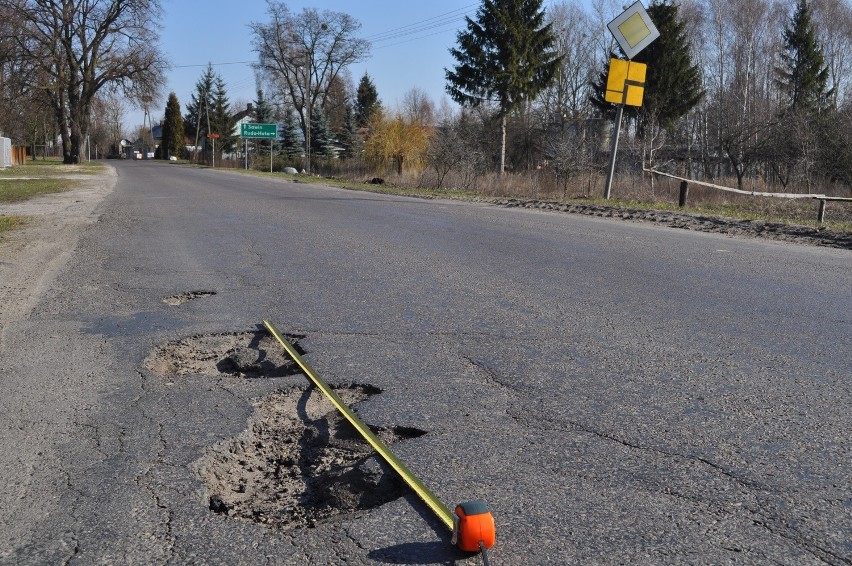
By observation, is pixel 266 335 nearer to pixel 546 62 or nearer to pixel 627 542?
pixel 627 542

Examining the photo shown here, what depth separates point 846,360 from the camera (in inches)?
193

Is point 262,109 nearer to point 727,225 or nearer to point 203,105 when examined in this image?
point 203,105

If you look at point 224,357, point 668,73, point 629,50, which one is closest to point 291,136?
point 668,73

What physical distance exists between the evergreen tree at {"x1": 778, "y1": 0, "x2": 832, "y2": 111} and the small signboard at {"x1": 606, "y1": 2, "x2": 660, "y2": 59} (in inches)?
1106

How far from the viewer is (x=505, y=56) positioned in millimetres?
39656

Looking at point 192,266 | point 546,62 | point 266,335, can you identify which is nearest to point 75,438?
point 266,335

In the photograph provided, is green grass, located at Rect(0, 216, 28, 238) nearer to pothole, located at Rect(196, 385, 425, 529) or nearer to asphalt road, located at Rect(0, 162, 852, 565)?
asphalt road, located at Rect(0, 162, 852, 565)

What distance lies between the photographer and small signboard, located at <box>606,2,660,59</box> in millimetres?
19562

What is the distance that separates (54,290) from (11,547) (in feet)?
17.6

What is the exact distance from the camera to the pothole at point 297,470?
306 centimetres

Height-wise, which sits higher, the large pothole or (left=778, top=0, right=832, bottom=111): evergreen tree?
(left=778, top=0, right=832, bottom=111): evergreen tree

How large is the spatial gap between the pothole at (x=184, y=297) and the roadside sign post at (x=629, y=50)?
14796 mm

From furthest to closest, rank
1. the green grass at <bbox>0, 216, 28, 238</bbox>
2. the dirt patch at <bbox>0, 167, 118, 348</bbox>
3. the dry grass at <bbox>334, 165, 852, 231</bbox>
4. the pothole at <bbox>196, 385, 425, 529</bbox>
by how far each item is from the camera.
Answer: the dry grass at <bbox>334, 165, 852, 231</bbox>
the green grass at <bbox>0, 216, 28, 238</bbox>
the dirt patch at <bbox>0, 167, 118, 348</bbox>
the pothole at <bbox>196, 385, 425, 529</bbox>

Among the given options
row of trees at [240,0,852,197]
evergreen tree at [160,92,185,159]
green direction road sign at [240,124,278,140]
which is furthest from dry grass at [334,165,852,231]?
evergreen tree at [160,92,185,159]
